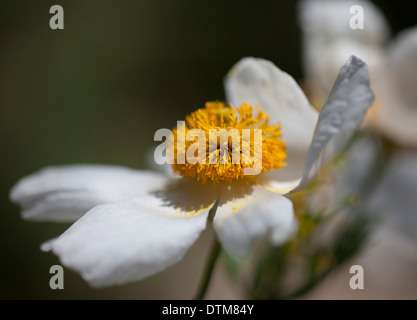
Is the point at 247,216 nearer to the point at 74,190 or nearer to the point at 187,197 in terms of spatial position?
the point at 187,197

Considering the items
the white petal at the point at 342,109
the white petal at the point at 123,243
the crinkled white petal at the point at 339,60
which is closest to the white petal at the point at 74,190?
the white petal at the point at 123,243

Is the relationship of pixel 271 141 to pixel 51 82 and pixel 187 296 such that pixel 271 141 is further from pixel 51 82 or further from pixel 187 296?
pixel 51 82

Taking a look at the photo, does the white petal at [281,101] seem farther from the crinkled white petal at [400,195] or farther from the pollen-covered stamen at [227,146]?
Answer: the crinkled white petal at [400,195]

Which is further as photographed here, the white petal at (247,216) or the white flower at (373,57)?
the white flower at (373,57)

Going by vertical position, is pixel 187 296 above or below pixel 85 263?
below

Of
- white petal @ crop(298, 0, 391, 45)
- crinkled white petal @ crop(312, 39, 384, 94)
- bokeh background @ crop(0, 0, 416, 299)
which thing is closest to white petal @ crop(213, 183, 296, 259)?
crinkled white petal @ crop(312, 39, 384, 94)

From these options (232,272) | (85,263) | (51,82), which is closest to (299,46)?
(51,82)

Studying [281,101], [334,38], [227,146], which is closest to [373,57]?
[334,38]
